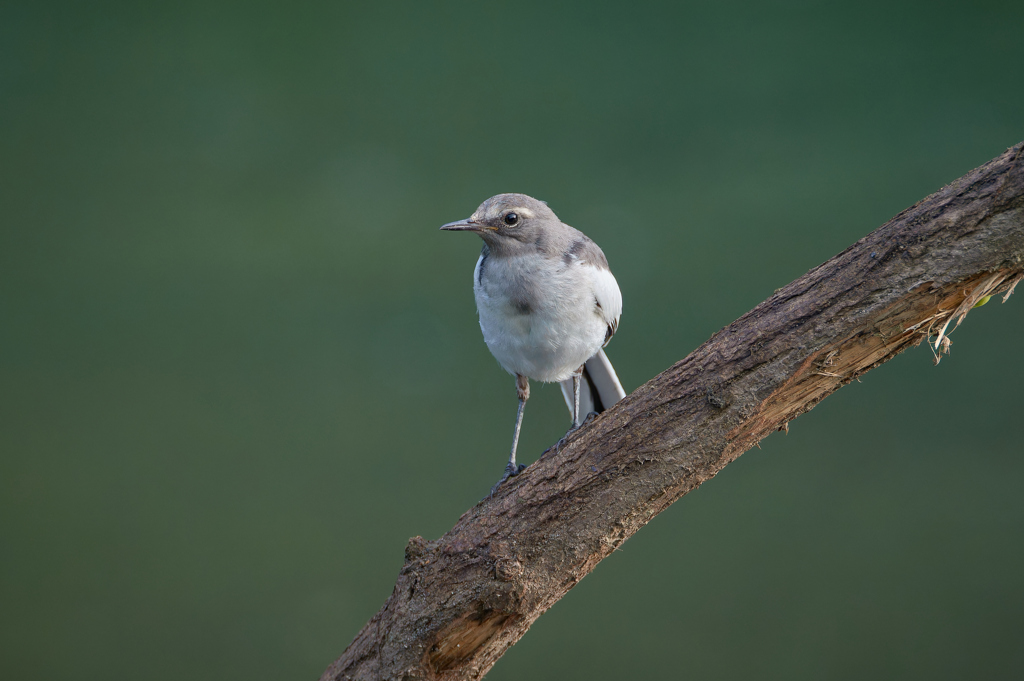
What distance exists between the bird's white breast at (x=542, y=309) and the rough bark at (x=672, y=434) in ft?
1.48

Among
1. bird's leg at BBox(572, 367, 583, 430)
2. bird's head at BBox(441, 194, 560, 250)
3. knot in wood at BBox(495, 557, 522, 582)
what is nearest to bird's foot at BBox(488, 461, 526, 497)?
knot in wood at BBox(495, 557, 522, 582)

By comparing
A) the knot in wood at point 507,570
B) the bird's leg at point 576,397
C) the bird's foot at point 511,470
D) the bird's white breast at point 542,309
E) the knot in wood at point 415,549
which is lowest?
the knot in wood at point 507,570

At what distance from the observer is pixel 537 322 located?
8.19 ft

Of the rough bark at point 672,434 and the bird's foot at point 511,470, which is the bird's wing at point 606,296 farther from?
the bird's foot at point 511,470

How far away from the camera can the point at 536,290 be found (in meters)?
2.46

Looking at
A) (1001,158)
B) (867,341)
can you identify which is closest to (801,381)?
(867,341)

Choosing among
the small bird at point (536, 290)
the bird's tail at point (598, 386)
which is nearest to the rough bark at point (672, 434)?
the small bird at point (536, 290)

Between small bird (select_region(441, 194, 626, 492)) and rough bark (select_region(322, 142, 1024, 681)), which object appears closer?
rough bark (select_region(322, 142, 1024, 681))

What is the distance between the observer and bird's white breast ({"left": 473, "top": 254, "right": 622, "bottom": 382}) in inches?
97.5

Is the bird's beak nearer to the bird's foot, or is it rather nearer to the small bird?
the small bird

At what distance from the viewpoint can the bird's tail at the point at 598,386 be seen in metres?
2.88

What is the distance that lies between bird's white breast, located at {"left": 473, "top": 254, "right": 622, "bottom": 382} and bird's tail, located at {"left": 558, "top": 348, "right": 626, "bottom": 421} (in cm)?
20

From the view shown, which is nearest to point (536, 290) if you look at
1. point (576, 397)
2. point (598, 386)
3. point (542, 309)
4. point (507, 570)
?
point (542, 309)

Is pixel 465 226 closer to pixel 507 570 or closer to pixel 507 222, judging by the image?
pixel 507 222
